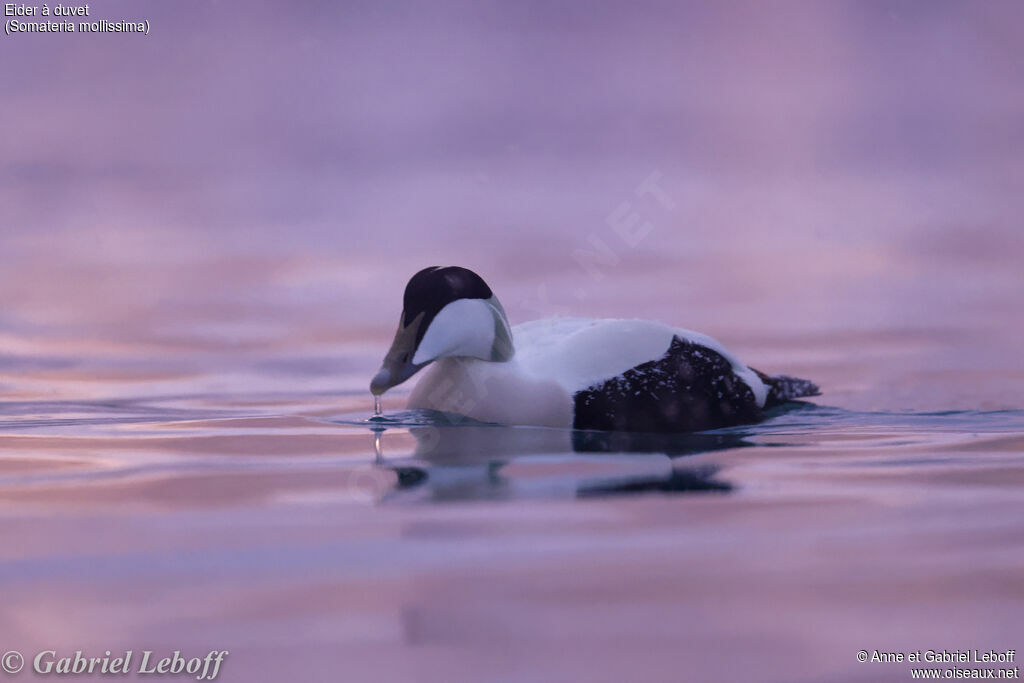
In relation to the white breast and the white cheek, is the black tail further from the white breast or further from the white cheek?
the white cheek

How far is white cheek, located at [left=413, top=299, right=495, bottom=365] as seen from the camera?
474 centimetres

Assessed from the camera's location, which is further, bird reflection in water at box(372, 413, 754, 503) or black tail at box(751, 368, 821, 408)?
black tail at box(751, 368, 821, 408)

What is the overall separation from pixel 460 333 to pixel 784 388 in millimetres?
Result: 2027

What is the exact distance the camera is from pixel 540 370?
4859 millimetres

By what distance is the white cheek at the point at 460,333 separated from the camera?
15.5ft

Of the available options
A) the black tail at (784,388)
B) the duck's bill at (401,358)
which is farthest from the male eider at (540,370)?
the black tail at (784,388)

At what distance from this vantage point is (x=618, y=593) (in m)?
2.10

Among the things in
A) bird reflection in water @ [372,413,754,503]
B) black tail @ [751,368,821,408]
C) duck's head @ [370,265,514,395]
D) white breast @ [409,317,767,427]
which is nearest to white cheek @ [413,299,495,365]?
duck's head @ [370,265,514,395]

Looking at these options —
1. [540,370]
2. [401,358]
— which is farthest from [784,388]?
[401,358]

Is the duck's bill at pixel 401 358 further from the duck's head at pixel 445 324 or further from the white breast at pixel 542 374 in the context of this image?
the white breast at pixel 542 374

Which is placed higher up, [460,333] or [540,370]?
[460,333]

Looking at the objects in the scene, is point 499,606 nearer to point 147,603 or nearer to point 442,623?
point 442,623

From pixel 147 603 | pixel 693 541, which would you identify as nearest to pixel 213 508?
pixel 147 603

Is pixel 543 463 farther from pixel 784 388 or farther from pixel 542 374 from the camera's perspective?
pixel 784 388
